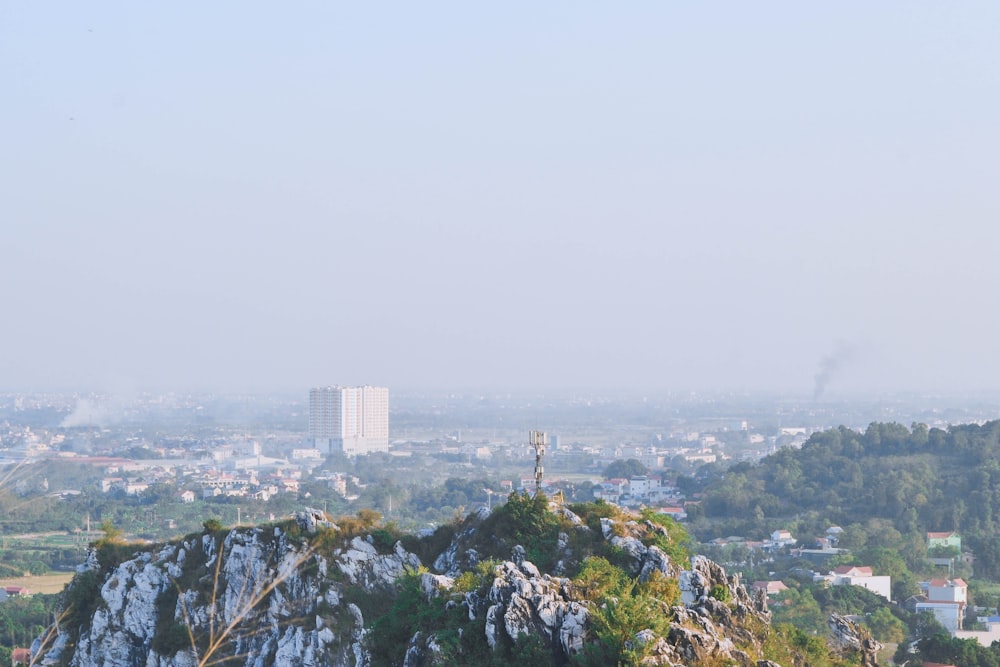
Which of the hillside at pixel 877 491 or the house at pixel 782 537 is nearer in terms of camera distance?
the house at pixel 782 537

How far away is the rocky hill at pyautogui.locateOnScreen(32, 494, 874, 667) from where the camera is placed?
1184cm

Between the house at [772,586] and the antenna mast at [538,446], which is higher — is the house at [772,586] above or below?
below

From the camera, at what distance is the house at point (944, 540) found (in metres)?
42.7

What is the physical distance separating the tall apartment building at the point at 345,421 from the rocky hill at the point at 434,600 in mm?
93223

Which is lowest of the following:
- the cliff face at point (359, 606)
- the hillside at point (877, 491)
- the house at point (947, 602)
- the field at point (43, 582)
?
the field at point (43, 582)

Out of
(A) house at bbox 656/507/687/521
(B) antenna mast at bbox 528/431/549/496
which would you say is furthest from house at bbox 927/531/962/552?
(B) antenna mast at bbox 528/431/549/496

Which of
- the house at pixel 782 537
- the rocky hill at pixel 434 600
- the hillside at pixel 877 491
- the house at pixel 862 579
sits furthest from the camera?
the hillside at pixel 877 491

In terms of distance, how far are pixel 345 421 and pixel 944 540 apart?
75.7 meters

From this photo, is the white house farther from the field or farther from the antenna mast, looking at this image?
the field

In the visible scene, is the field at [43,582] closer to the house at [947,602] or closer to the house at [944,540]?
the house at [947,602]

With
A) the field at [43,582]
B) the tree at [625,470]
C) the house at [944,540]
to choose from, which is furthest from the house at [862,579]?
the tree at [625,470]

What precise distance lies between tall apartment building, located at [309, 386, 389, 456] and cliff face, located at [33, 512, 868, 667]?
9320cm

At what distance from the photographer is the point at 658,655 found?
11.1 m

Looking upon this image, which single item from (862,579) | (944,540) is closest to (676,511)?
(944,540)
